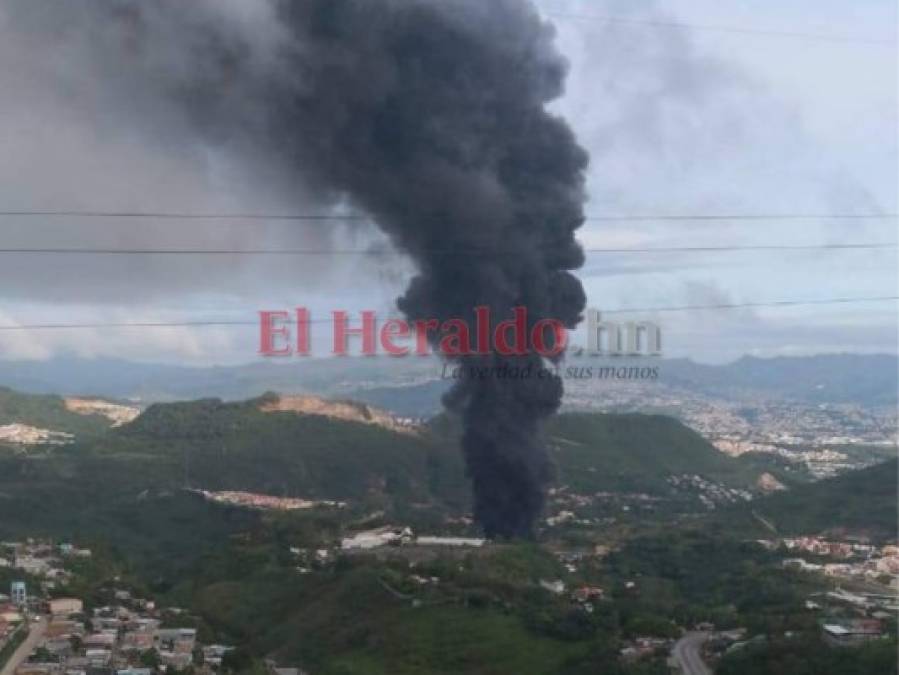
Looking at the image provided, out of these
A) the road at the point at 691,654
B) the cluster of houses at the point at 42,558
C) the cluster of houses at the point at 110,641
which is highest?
the road at the point at 691,654

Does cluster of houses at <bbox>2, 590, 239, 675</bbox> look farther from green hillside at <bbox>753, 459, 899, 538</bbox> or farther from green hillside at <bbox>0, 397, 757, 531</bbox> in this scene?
green hillside at <bbox>753, 459, 899, 538</bbox>

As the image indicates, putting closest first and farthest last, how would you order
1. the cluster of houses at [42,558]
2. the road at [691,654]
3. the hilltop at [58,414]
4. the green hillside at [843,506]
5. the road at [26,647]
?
the road at [691,654] → the road at [26,647] → the cluster of houses at [42,558] → the green hillside at [843,506] → the hilltop at [58,414]

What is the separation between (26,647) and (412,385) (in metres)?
84.7

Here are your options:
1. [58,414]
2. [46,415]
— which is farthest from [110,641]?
[58,414]

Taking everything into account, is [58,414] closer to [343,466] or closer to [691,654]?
[343,466]

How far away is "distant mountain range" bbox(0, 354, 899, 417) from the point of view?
11550 cm

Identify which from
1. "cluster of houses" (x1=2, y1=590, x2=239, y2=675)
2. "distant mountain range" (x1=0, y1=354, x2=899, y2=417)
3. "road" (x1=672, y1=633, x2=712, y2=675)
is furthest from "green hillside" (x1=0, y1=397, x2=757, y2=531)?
"distant mountain range" (x1=0, y1=354, x2=899, y2=417)

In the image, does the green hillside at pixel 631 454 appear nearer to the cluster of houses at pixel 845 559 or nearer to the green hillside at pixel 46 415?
the cluster of houses at pixel 845 559

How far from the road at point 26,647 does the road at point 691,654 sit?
11.7 meters

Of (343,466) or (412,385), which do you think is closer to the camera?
(343,466)

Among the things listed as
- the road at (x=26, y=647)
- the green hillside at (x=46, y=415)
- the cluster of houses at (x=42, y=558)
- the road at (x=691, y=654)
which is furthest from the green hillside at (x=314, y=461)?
the road at (x=691, y=654)

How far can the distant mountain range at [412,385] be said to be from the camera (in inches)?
4547

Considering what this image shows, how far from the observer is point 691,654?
76.8 feet

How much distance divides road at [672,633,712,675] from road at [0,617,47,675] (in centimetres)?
1165
